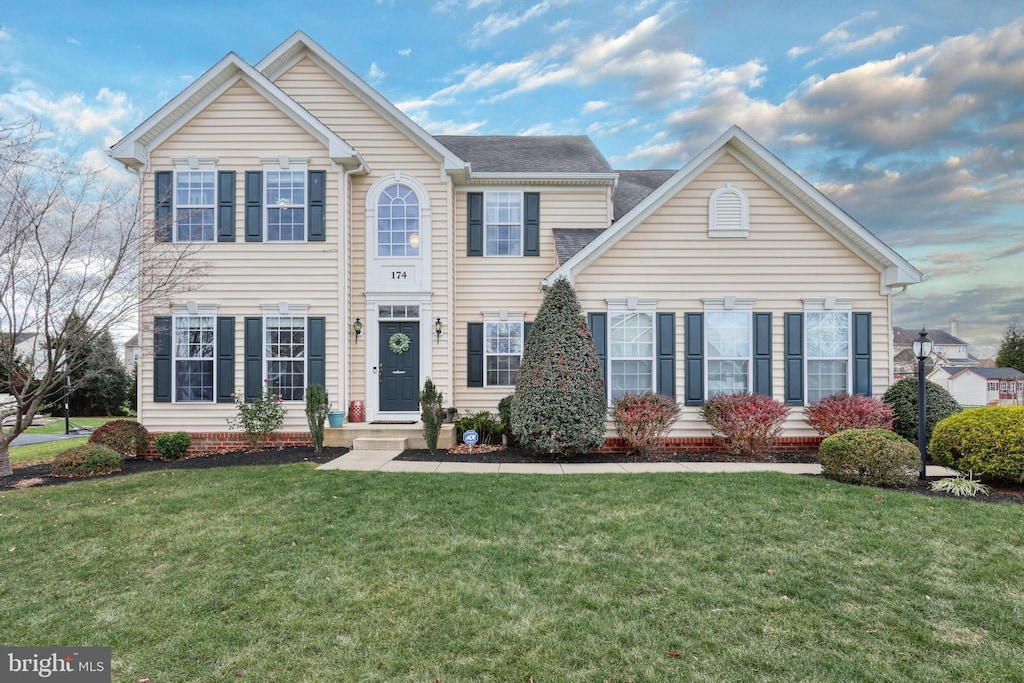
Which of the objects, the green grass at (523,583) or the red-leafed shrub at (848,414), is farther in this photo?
the red-leafed shrub at (848,414)

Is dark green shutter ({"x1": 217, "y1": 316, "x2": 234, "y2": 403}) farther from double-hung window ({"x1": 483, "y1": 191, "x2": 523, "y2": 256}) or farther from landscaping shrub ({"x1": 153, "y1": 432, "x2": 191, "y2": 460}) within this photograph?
double-hung window ({"x1": 483, "y1": 191, "x2": 523, "y2": 256})

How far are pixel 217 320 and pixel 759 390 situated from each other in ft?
38.5

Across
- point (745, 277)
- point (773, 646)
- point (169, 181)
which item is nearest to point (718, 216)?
point (745, 277)

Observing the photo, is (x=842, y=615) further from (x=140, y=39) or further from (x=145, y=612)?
(x=140, y=39)

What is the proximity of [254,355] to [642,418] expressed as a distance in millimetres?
8320

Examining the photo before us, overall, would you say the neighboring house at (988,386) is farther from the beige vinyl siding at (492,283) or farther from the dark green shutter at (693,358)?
the beige vinyl siding at (492,283)

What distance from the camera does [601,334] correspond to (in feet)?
33.9

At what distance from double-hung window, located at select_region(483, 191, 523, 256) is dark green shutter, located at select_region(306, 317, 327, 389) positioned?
4345 mm

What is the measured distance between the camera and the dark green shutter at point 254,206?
10.7 meters

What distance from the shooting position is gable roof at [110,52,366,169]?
10336mm

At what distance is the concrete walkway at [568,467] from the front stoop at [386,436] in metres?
1.03

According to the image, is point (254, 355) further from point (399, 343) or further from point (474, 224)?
point (474, 224)

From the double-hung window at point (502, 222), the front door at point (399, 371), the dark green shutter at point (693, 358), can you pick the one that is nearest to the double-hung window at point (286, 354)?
the front door at point (399, 371)

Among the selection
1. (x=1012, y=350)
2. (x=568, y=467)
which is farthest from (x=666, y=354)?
(x=1012, y=350)
